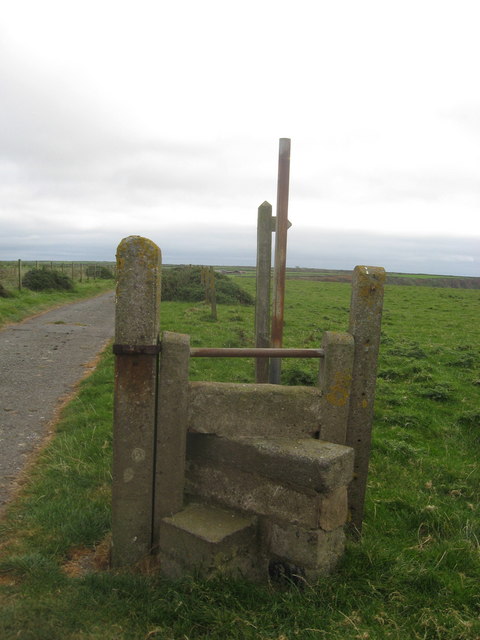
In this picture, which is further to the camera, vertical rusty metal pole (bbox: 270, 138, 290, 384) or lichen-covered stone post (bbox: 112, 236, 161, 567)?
vertical rusty metal pole (bbox: 270, 138, 290, 384)

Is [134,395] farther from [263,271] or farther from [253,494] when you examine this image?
[263,271]

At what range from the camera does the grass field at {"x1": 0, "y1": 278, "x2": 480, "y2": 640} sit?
123 inches

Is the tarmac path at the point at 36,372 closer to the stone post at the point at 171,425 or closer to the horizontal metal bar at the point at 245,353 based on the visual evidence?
the stone post at the point at 171,425

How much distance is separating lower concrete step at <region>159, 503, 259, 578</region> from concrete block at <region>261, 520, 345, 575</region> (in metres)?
0.12

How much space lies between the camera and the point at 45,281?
2867 centimetres

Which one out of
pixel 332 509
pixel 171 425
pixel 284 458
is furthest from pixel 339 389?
pixel 171 425

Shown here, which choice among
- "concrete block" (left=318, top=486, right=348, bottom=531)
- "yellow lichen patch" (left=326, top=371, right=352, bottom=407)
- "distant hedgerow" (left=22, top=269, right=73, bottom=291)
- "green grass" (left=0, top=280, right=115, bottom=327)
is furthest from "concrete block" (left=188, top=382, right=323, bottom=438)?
"distant hedgerow" (left=22, top=269, right=73, bottom=291)

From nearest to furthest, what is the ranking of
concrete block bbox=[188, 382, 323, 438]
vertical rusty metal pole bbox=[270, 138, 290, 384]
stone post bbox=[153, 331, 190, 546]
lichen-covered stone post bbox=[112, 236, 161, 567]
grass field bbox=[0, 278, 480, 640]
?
grass field bbox=[0, 278, 480, 640] < lichen-covered stone post bbox=[112, 236, 161, 567] < stone post bbox=[153, 331, 190, 546] < concrete block bbox=[188, 382, 323, 438] < vertical rusty metal pole bbox=[270, 138, 290, 384]

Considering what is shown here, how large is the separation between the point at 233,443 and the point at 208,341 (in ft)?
31.0

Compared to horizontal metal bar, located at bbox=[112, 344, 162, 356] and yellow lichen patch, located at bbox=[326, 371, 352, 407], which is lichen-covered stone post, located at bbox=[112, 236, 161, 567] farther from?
yellow lichen patch, located at bbox=[326, 371, 352, 407]

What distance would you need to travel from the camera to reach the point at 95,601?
331cm

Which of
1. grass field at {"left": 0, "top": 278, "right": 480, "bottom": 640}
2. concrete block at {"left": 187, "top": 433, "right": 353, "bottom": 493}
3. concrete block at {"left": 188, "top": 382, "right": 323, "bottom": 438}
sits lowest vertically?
grass field at {"left": 0, "top": 278, "right": 480, "bottom": 640}

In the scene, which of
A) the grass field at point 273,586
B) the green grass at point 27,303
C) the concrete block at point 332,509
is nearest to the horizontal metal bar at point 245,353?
the concrete block at point 332,509

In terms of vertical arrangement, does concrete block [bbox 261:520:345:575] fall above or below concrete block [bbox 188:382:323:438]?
below
